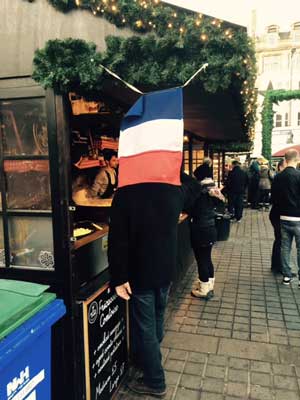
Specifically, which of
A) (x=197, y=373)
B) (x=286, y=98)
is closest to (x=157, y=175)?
(x=197, y=373)

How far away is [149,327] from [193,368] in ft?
3.04

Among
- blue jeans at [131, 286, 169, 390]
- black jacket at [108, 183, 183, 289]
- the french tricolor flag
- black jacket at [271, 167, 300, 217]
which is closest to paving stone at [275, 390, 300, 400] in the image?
blue jeans at [131, 286, 169, 390]

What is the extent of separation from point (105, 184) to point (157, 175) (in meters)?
2.01

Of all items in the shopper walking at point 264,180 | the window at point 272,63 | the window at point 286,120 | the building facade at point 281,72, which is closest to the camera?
the shopper walking at point 264,180

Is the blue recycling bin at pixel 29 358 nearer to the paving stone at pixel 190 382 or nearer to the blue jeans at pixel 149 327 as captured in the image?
the blue jeans at pixel 149 327

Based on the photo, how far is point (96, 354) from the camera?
2459 millimetres

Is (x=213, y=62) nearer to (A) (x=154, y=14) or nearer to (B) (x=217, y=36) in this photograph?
(B) (x=217, y=36)

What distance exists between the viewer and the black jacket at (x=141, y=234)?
232 cm

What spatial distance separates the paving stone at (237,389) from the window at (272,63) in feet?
113

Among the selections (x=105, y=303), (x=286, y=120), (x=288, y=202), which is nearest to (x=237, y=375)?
(x=105, y=303)

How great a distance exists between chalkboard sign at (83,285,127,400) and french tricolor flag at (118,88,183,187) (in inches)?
37.8

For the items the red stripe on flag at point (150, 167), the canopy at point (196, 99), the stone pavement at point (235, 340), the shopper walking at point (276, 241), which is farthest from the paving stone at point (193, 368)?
the shopper walking at point (276, 241)

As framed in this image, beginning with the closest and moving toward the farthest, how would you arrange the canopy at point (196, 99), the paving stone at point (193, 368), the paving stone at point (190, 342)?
1. the canopy at point (196, 99)
2. the paving stone at point (193, 368)
3. the paving stone at point (190, 342)

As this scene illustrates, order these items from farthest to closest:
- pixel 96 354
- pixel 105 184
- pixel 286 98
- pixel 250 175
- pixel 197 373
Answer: pixel 250 175 → pixel 286 98 → pixel 105 184 → pixel 197 373 → pixel 96 354
